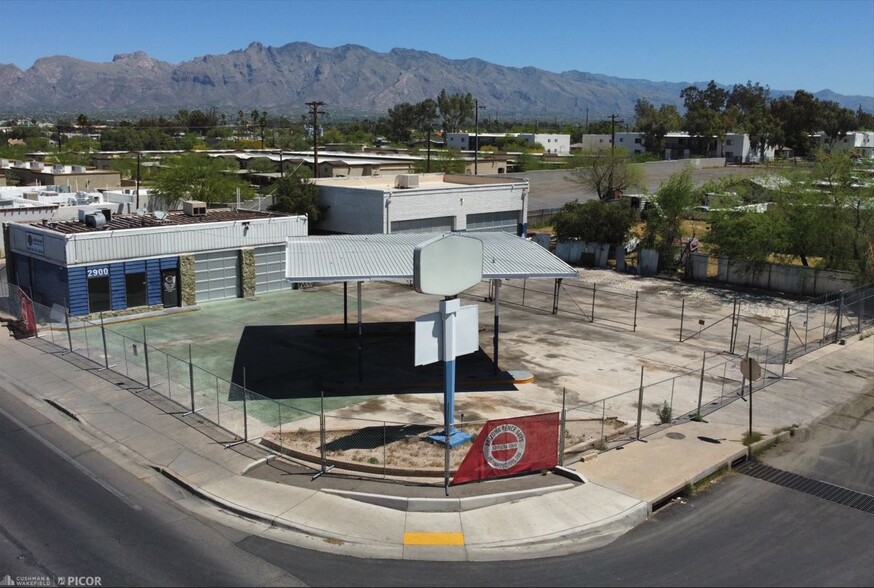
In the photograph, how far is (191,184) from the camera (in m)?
60.2

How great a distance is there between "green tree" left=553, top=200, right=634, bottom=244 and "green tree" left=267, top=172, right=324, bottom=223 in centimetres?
1608

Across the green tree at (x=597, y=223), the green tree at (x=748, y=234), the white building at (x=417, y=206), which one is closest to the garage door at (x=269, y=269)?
the white building at (x=417, y=206)

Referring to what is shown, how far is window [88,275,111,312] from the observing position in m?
34.7

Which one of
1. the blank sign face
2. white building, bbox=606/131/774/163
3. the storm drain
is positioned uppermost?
white building, bbox=606/131/774/163

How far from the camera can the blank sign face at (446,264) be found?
18375mm

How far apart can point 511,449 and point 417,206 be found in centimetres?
3394

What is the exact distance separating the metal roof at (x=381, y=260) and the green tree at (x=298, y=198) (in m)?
19.4

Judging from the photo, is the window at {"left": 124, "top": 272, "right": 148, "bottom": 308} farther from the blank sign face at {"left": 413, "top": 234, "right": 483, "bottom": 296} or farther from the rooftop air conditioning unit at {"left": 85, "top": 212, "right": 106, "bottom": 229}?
the blank sign face at {"left": 413, "top": 234, "right": 483, "bottom": 296}

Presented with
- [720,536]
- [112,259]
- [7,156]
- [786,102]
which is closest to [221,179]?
[112,259]

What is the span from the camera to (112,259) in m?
35.2

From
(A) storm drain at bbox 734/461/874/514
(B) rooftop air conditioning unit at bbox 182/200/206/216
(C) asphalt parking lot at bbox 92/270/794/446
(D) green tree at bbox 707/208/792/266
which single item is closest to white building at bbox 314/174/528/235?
(C) asphalt parking lot at bbox 92/270/794/446

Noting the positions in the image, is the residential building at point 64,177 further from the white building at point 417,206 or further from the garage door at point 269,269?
the garage door at point 269,269

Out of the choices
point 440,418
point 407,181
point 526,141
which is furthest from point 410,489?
point 526,141

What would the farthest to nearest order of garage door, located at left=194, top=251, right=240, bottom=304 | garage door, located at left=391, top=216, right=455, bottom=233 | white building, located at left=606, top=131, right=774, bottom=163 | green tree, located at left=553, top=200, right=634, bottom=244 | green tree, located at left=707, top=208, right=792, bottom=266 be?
white building, located at left=606, top=131, right=774, bottom=163 < garage door, located at left=391, top=216, right=455, bottom=233 < green tree, located at left=553, top=200, right=634, bottom=244 < green tree, located at left=707, top=208, right=792, bottom=266 < garage door, located at left=194, top=251, right=240, bottom=304
